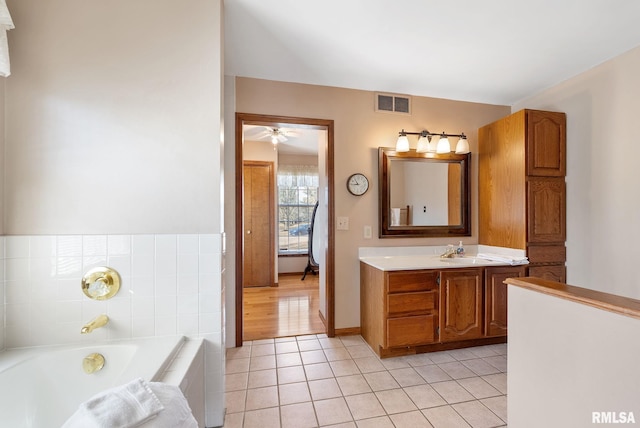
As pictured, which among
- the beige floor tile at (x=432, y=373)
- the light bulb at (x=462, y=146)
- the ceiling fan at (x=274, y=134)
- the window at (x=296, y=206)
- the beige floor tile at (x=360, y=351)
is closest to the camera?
the beige floor tile at (x=432, y=373)

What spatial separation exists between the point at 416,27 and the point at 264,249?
3.65 m

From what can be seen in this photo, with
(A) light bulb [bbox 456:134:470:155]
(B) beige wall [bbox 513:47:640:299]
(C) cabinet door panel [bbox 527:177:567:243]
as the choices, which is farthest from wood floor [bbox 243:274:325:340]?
(B) beige wall [bbox 513:47:640:299]

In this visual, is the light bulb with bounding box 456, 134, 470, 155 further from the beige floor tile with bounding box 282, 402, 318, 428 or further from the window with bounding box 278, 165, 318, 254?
the window with bounding box 278, 165, 318, 254

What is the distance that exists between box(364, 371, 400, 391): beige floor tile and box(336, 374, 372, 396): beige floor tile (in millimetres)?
41

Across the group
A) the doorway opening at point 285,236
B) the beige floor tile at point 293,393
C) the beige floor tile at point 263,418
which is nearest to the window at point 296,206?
the doorway opening at point 285,236

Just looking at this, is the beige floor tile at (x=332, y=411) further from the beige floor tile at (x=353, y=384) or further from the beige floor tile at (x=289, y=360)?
the beige floor tile at (x=289, y=360)

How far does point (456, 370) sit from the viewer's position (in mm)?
2080

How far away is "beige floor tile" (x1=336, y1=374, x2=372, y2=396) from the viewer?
181 centimetres

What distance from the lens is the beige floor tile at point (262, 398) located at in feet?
5.56

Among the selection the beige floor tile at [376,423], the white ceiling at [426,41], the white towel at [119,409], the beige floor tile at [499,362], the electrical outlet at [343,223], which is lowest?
the beige floor tile at [499,362]

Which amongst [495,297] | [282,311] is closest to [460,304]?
[495,297]

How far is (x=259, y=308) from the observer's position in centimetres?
343

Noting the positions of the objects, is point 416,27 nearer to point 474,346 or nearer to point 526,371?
point 526,371

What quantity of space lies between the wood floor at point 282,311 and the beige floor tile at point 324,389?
2.67 feet
